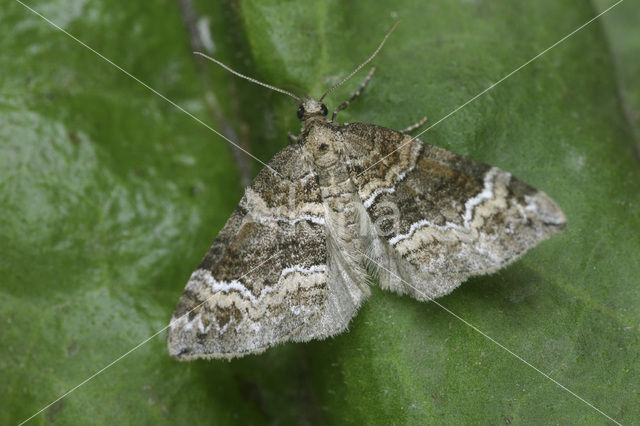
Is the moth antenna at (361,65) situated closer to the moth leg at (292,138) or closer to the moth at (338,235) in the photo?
the moth at (338,235)

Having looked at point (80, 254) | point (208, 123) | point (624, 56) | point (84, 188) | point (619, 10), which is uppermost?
point (619, 10)

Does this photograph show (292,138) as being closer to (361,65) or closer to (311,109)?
(311,109)

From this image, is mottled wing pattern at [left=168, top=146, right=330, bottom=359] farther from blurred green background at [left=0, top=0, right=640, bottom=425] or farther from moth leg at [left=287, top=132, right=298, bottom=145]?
blurred green background at [left=0, top=0, right=640, bottom=425]

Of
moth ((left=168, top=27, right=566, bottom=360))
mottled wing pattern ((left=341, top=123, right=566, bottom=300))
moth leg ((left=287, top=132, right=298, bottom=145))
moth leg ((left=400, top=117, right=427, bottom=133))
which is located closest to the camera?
mottled wing pattern ((left=341, top=123, right=566, bottom=300))

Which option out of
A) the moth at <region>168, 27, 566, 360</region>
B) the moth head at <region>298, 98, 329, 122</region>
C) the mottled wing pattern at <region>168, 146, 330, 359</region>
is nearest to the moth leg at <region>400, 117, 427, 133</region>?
the moth at <region>168, 27, 566, 360</region>

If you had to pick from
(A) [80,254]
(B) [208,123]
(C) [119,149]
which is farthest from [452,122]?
(A) [80,254]

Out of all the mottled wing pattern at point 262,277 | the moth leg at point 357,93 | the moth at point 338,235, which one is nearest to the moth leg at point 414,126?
the moth at point 338,235

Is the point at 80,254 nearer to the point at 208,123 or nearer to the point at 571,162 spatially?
the point at 208,123
